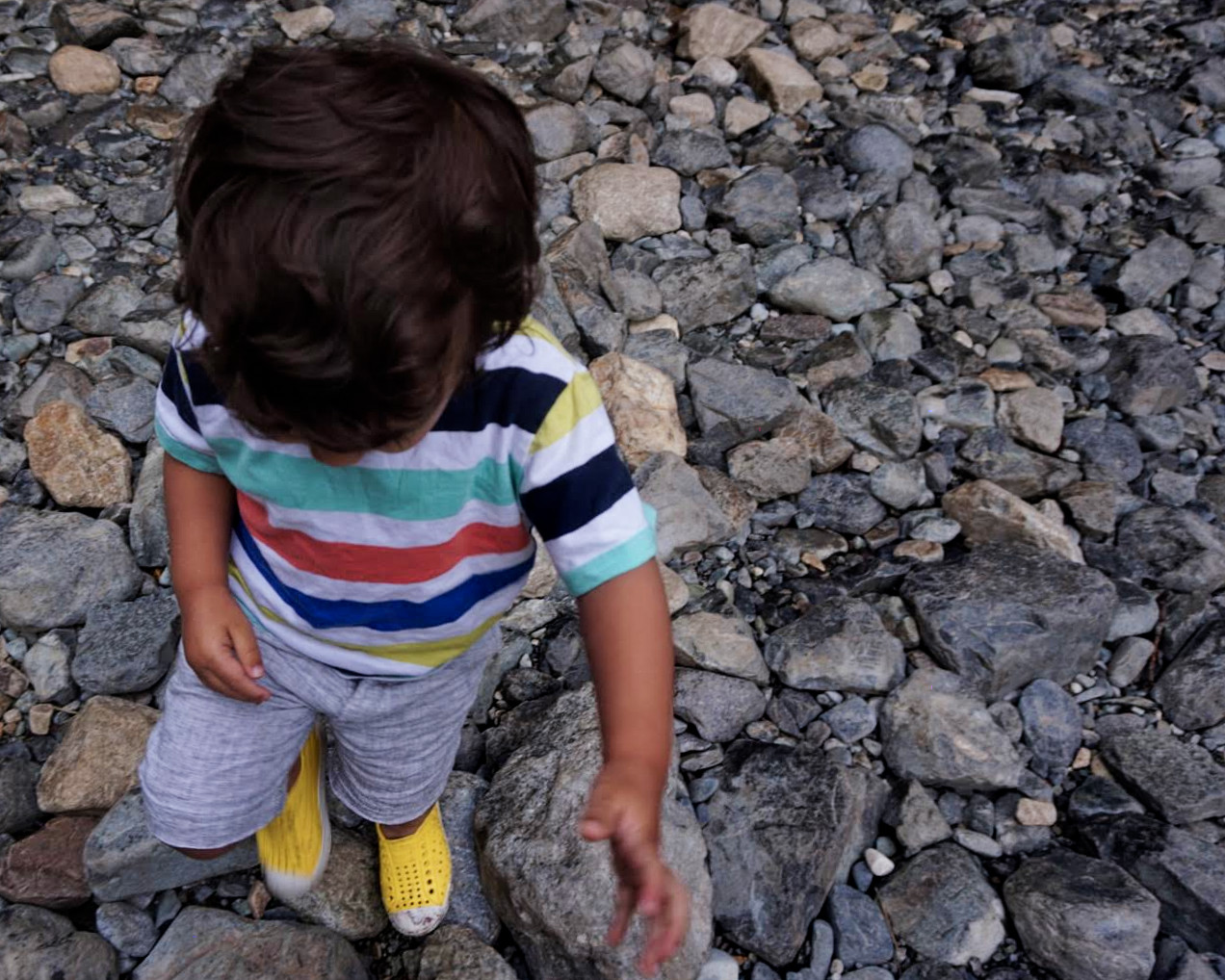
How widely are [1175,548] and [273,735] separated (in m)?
1.77

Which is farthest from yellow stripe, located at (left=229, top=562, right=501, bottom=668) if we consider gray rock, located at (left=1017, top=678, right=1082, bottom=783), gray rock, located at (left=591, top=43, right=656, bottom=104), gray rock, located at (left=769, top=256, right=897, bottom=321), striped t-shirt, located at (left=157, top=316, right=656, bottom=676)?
gray rock, located at (left=591, top=43, right=656, bottom=104)

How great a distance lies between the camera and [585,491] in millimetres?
1202

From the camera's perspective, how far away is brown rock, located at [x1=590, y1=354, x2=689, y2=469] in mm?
2404

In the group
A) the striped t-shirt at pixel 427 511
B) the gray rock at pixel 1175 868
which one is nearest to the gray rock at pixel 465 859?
the striped t-shirt at pixel 427 511

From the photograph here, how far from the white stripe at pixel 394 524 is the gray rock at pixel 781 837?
765 millimetres

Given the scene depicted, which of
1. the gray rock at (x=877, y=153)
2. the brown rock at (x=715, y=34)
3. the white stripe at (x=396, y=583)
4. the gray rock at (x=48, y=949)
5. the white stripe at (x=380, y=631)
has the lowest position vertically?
the gray rock at (x=48, y=949)

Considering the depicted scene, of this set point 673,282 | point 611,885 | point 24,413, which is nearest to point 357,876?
point 611,885

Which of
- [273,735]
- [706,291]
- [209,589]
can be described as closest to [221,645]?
[209,589]

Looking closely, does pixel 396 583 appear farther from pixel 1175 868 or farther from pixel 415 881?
pixel 1175 868

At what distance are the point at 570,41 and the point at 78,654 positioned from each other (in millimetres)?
2325

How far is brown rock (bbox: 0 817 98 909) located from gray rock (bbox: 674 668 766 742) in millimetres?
966

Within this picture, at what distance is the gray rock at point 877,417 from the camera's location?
2.49 m

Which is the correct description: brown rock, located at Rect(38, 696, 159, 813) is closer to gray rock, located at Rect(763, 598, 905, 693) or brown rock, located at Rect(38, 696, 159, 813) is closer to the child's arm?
the child's arm

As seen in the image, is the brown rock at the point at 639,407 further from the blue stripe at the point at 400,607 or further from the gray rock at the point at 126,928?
the gray rock at the point at 126,928
